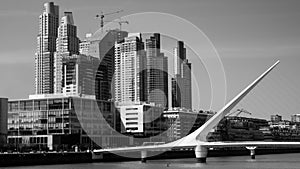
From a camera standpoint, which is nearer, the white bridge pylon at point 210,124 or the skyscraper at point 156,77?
the white bridge pylon at point 210,124

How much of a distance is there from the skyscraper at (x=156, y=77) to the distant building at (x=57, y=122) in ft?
118

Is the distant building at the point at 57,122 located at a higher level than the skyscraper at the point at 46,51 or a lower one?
lower

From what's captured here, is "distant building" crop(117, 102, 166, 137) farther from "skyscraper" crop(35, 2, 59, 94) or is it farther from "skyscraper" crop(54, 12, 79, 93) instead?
"skyscraper" crop(35, 2, 59, 94)

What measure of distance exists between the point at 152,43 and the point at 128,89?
1239 centimetres

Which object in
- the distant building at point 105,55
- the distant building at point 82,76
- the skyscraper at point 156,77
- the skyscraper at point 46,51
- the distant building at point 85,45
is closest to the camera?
the distant building at point 82,76

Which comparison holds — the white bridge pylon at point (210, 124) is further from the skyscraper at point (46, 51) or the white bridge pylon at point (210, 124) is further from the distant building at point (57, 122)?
the skyscraper at point (46, 51)

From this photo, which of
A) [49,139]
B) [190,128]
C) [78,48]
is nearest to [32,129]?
[49,139]

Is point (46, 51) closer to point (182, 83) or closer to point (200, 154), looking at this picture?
point (182, 83)

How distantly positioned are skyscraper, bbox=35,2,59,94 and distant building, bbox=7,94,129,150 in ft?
151

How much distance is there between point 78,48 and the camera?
4365 inches

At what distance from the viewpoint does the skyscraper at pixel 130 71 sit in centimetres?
10044

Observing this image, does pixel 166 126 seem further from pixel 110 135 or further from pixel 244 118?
pixel 244 118

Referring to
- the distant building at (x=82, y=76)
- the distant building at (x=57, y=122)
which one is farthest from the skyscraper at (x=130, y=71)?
the distant building at (x=57, y=122)

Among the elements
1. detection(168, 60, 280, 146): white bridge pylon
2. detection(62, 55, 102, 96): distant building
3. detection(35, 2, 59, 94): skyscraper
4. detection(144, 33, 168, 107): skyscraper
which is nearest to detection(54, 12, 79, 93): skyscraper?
detection(35, 2, 59, 94): skyscraper
